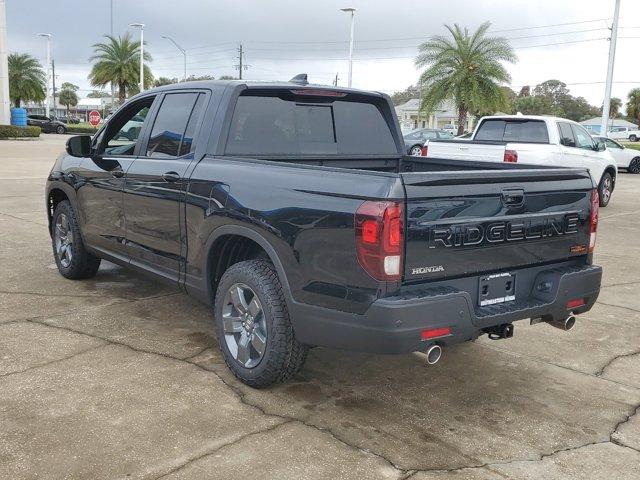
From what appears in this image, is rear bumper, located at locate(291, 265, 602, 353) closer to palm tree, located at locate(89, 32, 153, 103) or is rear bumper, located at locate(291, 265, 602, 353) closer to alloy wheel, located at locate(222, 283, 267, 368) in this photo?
alloy wheel, located at locate(222, 283, 267, 368)

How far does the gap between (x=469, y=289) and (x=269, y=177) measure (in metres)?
1.27

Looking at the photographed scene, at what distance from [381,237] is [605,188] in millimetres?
12788

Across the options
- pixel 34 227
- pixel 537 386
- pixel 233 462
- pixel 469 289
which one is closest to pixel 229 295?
pixel 233 462

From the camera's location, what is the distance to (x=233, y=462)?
315 centimetres

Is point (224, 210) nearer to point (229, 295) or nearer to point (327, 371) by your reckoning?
point (229, 295)

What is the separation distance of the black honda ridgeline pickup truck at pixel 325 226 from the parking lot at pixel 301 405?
44 centimetres

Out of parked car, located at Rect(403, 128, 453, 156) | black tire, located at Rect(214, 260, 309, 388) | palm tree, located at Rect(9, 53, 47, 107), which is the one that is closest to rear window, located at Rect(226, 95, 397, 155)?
black tire, located at Rect(214, 260, 309, 388)

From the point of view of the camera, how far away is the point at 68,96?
135m

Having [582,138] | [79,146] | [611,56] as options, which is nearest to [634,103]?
[611,56]

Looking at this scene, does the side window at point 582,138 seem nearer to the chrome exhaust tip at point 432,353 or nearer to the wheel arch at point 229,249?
the wheel arch at point 229,249

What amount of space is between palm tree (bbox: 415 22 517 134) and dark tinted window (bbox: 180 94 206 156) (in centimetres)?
2868

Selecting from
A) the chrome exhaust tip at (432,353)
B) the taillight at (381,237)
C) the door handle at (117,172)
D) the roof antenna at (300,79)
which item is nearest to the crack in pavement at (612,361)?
the chrome exhaust tip at (432,353)

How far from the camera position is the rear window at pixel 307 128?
4488 millimetres

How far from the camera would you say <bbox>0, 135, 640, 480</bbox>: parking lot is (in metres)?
3.18
